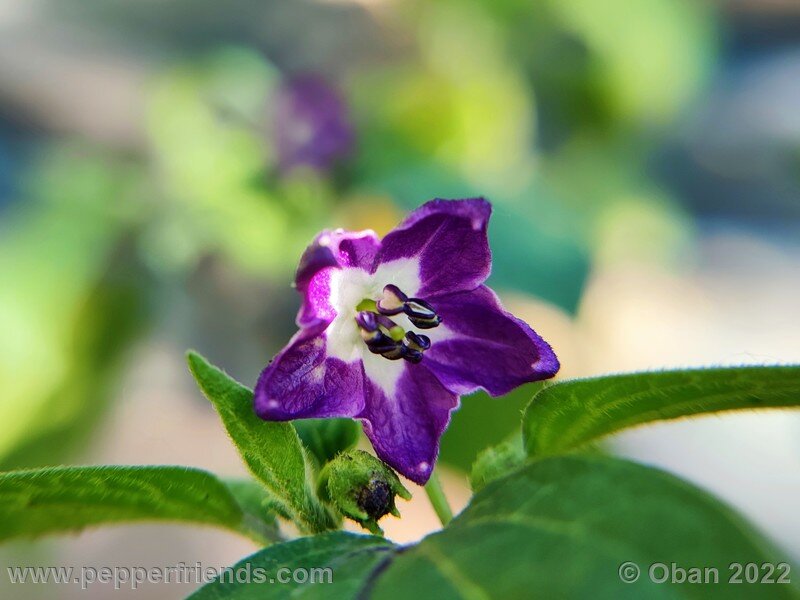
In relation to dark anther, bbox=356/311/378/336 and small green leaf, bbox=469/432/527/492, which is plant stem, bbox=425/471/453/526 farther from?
dark anther, bbox=356/311/378/336

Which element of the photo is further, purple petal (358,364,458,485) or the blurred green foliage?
the blurred green foliage

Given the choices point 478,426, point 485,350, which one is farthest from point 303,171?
point 485,350

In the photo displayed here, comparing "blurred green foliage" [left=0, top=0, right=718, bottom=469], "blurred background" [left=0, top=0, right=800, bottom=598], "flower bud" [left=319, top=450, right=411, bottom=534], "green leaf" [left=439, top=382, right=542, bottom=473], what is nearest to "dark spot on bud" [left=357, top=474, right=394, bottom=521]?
"flower bud" [left=319, top=450, right=411, bottom=534]

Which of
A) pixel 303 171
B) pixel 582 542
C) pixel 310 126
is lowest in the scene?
pixel 582 542

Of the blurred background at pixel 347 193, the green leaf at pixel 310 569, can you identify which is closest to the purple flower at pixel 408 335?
the green leaf at pixel 310 569

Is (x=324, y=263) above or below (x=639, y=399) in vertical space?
above

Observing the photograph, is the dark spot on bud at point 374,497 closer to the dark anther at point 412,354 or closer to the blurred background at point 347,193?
the dark anther at point 412,354

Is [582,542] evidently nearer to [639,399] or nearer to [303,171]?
[639,399]
